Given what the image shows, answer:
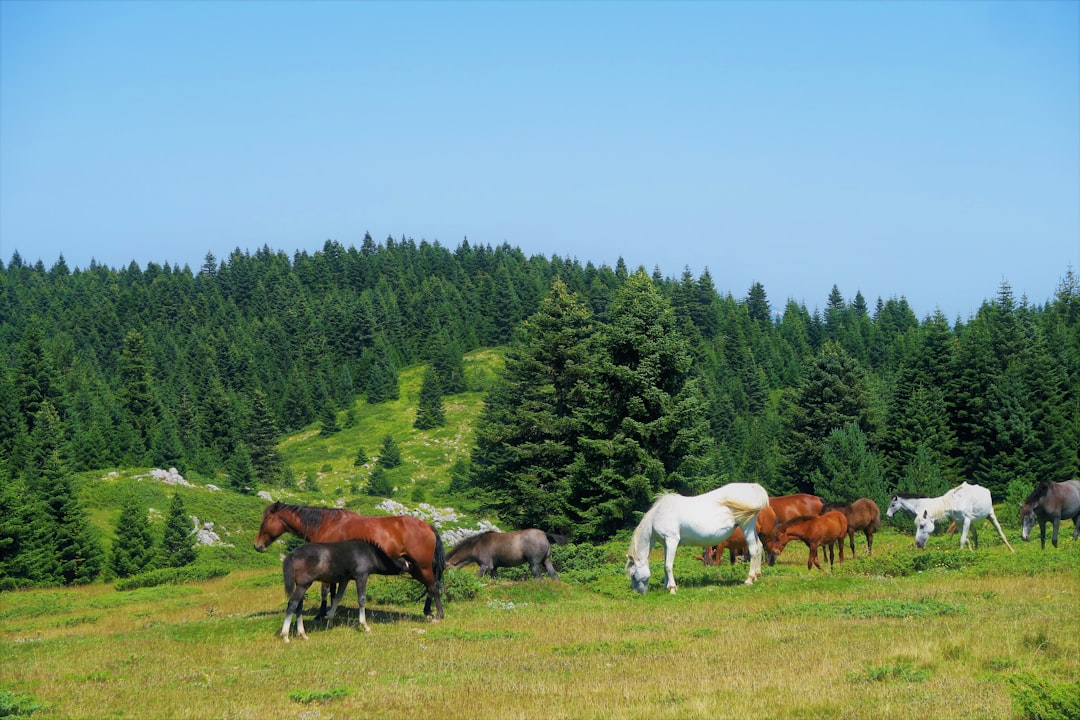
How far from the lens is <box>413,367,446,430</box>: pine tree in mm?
130750

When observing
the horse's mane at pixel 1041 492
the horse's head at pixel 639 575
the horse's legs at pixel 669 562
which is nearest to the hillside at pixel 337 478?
the horse's head at pixel 639 575

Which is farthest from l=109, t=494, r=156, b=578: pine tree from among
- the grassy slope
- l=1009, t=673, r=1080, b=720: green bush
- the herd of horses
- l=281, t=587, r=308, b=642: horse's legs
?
l=1009, t=673, r=1080, b=720: green bush

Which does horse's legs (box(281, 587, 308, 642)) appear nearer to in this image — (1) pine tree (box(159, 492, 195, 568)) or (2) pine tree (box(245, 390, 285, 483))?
(1) pine tree (box(159, 492, 195, 568))

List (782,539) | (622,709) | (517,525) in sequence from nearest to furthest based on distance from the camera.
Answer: (622,709) < (782,539) < (517,525)

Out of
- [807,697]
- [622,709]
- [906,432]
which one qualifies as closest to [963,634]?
[807,697]

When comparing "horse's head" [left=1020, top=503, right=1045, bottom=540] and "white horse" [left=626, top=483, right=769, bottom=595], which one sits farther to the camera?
"horse's head" [left=1020, top=503, right=1045, bottom=540]

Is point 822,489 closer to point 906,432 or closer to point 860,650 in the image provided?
point 906,432

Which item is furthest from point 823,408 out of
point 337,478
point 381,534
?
A: point 337,478

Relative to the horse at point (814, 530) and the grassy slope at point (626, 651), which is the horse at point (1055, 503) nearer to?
the grassy slope at point (626, 651)

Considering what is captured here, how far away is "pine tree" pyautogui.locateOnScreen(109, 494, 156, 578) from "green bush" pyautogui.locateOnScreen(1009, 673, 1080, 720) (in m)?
49.6

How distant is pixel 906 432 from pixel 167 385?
11830 cm

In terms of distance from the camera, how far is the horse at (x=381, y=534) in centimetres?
1989

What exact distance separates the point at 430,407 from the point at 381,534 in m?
113

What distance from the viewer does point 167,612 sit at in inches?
1147
